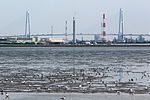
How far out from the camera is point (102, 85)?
2772 cm

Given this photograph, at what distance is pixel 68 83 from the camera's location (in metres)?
29.0

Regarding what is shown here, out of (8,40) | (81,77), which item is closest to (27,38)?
(8,40)

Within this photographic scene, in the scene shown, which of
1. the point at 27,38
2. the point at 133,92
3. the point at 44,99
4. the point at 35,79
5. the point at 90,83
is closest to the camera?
the point at 44,99

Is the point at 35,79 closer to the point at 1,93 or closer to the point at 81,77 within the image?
the point at 81,77

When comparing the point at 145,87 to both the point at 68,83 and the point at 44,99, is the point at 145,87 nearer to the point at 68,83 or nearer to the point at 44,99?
the point at 68,83

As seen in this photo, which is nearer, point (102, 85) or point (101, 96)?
point (101, 96)

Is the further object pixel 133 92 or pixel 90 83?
pixel 90 83

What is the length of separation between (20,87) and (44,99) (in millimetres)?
4998

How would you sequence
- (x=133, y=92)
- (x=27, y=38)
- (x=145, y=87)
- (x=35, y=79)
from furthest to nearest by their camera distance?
(x=27, y=38)
(x=35, y=79)
(x=145, y=87)
(x=133, y=92)

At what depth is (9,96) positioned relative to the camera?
920 inches

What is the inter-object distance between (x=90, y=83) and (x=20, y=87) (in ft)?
13.6

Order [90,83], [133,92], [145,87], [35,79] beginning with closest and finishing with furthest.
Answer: [133,92] → [145,87] → [90,83] → [35,79]

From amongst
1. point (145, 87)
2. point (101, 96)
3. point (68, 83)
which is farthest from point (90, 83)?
point (101, 96)

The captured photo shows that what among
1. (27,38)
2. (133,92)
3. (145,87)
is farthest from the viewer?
(27,38)
